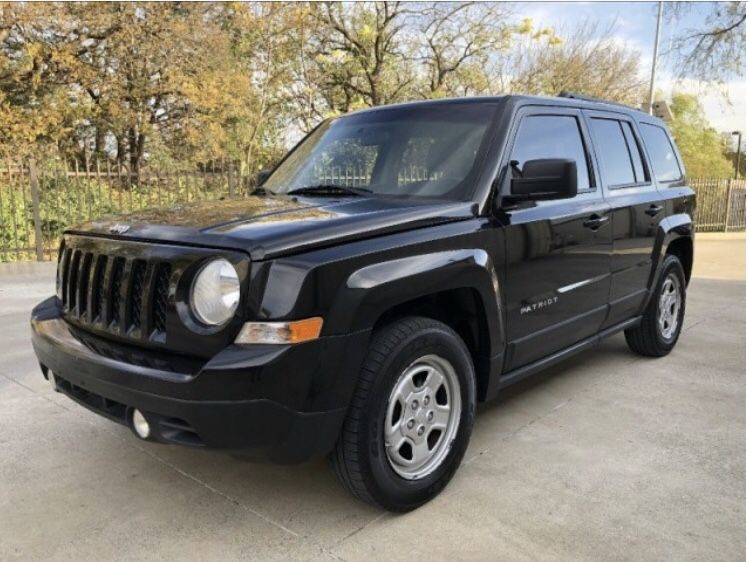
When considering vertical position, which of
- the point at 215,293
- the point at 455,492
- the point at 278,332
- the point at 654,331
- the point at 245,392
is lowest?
the point at 455,492

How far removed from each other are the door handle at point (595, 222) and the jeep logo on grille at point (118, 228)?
259cm

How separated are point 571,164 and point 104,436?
9.68 feet

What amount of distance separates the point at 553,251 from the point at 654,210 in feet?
5.16

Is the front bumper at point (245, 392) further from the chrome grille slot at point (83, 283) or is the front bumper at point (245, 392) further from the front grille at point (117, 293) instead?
the chrome grille slot at point (83, 283)

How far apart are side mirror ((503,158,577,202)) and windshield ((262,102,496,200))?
26 centimetres

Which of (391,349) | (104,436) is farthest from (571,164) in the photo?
(104,436)

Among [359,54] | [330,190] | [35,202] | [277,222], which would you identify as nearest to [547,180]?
[330,190]

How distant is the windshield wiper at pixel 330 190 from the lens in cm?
340

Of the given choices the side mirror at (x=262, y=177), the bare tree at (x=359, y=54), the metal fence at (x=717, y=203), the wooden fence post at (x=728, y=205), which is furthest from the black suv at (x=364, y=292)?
the wooden fence post at (x=728, y=205)

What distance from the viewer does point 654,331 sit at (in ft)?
16.5

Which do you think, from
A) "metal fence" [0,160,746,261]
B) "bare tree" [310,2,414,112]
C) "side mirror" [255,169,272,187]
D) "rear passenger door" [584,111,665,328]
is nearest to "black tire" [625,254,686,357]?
"rear passenger door" [584,111,665,328]

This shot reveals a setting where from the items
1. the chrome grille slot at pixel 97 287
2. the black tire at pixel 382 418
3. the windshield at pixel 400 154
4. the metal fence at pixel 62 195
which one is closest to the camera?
the black tire at pixel 382 418

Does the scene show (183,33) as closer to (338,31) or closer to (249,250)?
(338,31)

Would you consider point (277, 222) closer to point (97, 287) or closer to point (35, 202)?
point (97, 287)
